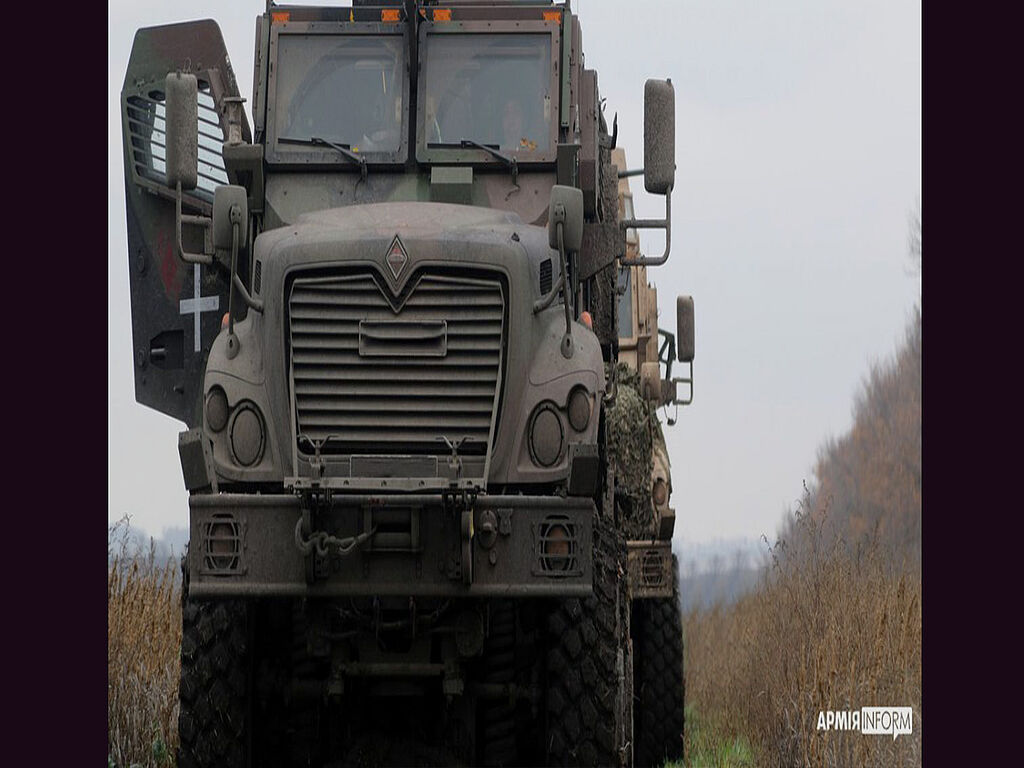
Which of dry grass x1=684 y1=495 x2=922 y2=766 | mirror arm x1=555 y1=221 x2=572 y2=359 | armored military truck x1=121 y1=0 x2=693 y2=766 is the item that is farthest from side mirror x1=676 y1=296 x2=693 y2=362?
mirror arm x1=555 y1=221 x2=572 y2=359

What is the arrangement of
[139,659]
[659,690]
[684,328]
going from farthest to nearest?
1. [684,328]
2. [659,690]
3. [139,659]

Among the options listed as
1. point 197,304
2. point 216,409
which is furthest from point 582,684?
point 197,304

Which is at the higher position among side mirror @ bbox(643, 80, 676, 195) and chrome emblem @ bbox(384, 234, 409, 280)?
side mirror @ bbox(643, 80, 676, 195)

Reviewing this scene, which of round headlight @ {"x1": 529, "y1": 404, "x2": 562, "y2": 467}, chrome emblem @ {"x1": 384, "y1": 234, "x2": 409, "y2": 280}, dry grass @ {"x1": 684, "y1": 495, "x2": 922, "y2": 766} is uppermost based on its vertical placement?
chrome emblem @ {"x1": 384, "y1": 234, "x2": 409, "y2": 280}

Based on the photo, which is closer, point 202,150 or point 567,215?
point 567,215

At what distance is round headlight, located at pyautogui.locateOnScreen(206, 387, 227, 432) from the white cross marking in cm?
292

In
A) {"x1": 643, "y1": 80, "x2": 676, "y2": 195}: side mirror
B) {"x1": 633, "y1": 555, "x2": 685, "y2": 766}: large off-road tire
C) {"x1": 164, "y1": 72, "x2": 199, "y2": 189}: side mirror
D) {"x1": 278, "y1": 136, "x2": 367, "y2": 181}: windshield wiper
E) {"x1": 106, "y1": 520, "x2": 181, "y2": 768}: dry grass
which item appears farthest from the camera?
{"x1": 633, "y1": 555, "x2": 685, "y2": 766}: large off-road tire

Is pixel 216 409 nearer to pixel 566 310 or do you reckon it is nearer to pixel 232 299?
pixel 232 299

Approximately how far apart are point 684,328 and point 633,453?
3.20ft

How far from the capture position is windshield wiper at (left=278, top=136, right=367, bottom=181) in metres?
11.2

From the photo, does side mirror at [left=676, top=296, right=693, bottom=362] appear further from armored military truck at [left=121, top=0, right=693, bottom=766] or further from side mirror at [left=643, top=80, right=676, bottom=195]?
side mirror at [left=643, top=80, right=676, bottom=195]

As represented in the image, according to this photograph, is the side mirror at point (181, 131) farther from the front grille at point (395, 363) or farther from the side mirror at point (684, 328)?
the side mirror at point (684, 328)

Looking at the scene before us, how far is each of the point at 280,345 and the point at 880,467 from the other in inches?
382

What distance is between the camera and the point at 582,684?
995cm
